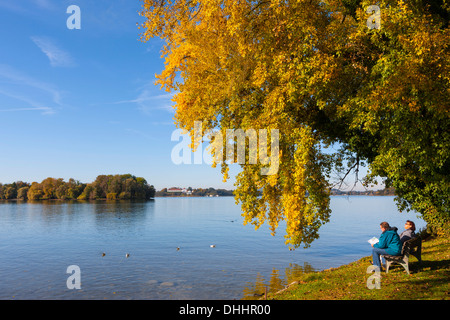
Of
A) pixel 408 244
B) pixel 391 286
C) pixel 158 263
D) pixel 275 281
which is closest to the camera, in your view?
pixel 391 286

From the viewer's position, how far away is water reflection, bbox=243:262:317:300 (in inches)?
771

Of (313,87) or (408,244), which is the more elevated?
(313,87)

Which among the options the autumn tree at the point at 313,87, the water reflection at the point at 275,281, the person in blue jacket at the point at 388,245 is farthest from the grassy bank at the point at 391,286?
the water reflection at the point at 275,281

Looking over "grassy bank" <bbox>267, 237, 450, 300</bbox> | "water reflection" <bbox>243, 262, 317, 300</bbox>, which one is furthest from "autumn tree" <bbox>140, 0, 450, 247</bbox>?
"water reflection" <bbox>243, 262, 317, 300</bbox>

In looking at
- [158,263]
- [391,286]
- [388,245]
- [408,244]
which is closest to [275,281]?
[388,245]

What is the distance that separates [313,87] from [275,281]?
14726 mm

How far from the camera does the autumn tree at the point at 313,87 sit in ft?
35.6

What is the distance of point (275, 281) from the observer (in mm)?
22672

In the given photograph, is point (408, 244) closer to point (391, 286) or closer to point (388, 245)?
point (388, 245)

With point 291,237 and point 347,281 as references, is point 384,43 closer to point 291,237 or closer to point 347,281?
point 291,237

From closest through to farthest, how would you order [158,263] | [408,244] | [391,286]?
[391,286] → [408,244] → [158,263]

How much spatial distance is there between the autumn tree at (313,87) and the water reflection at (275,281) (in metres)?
5.65

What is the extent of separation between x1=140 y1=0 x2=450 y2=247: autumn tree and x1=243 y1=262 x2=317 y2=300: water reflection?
5653 mm
